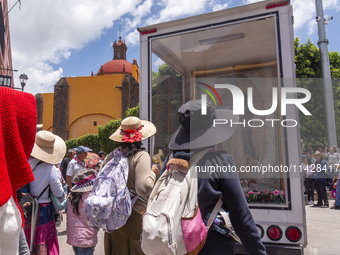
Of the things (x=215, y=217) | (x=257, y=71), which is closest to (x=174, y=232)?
(x=215, y=217)

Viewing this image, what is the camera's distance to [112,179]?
2.54 meters

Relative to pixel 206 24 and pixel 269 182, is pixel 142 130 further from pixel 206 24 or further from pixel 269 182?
pixel 269 182

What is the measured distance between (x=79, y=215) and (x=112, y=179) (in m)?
1.19

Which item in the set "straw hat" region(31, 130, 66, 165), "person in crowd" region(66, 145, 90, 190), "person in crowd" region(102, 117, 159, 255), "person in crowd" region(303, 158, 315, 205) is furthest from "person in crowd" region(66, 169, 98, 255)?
"person in crowd" region(303, 158, 315, 205)

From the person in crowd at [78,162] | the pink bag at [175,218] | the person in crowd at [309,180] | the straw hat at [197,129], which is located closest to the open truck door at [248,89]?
the straw hat at [197,129]

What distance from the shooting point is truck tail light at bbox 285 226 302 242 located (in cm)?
284

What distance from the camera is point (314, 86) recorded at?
18.1 metres

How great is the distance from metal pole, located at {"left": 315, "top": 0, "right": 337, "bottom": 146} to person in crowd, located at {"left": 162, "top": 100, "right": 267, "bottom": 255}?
11028 mm

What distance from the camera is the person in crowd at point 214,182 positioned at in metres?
1.75

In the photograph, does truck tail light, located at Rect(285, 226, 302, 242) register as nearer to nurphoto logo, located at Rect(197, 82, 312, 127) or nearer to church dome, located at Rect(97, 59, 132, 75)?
nurphoto logo, located at Rect(197, 82, 312, 127)

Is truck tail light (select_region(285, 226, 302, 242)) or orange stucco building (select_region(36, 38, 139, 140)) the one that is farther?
orange stucco building (select_region(36, 38, 139, 140))

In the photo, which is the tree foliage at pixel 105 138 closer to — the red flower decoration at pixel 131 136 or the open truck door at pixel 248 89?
the open truck door at pixel 248 89

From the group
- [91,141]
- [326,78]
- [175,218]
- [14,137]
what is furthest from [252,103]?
[91,141]

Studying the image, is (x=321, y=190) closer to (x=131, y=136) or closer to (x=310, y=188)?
(x=310, y=188)
